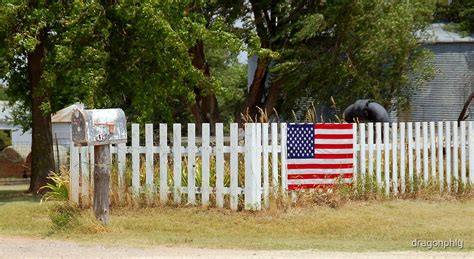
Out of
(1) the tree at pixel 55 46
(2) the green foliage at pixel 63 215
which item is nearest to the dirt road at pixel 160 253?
(2) the green foliage at pixel 63 215

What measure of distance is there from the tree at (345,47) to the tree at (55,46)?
726 cm

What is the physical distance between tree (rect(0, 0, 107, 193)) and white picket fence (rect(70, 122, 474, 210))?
126 inches

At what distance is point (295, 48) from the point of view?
25531 mm

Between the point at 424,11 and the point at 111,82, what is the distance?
1191 cm

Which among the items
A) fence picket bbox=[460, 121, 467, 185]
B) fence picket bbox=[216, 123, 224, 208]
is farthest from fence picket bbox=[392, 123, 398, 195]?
fence picket bbox=[216, 123, 224, 208]

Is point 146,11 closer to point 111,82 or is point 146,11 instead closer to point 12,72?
point 111,82

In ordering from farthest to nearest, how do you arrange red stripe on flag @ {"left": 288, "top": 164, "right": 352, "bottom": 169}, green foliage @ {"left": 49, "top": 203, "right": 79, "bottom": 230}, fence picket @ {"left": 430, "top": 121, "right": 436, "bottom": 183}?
fence picket @ {"left": 430, "top": 121, "right": 436, "bottom": 183}
red stripe on flag @ {"left": 288, "top": 164, "right": 352, "bottom": 169}
green foliage @ {"left": 49, "top": 203, "right": 79, "bottom": 230}

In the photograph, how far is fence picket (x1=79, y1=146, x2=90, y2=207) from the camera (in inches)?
573

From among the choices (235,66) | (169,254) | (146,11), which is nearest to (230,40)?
(146,11)

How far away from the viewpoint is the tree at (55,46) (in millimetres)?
17344

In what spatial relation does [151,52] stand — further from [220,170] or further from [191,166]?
[220,170]

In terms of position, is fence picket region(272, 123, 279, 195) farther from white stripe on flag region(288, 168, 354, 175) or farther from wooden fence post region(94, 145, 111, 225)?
wooden fence post region(94, 145, 111, 225)

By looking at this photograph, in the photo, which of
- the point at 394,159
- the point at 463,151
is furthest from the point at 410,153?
the point at 463,151

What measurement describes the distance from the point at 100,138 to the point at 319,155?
13.0 ft
